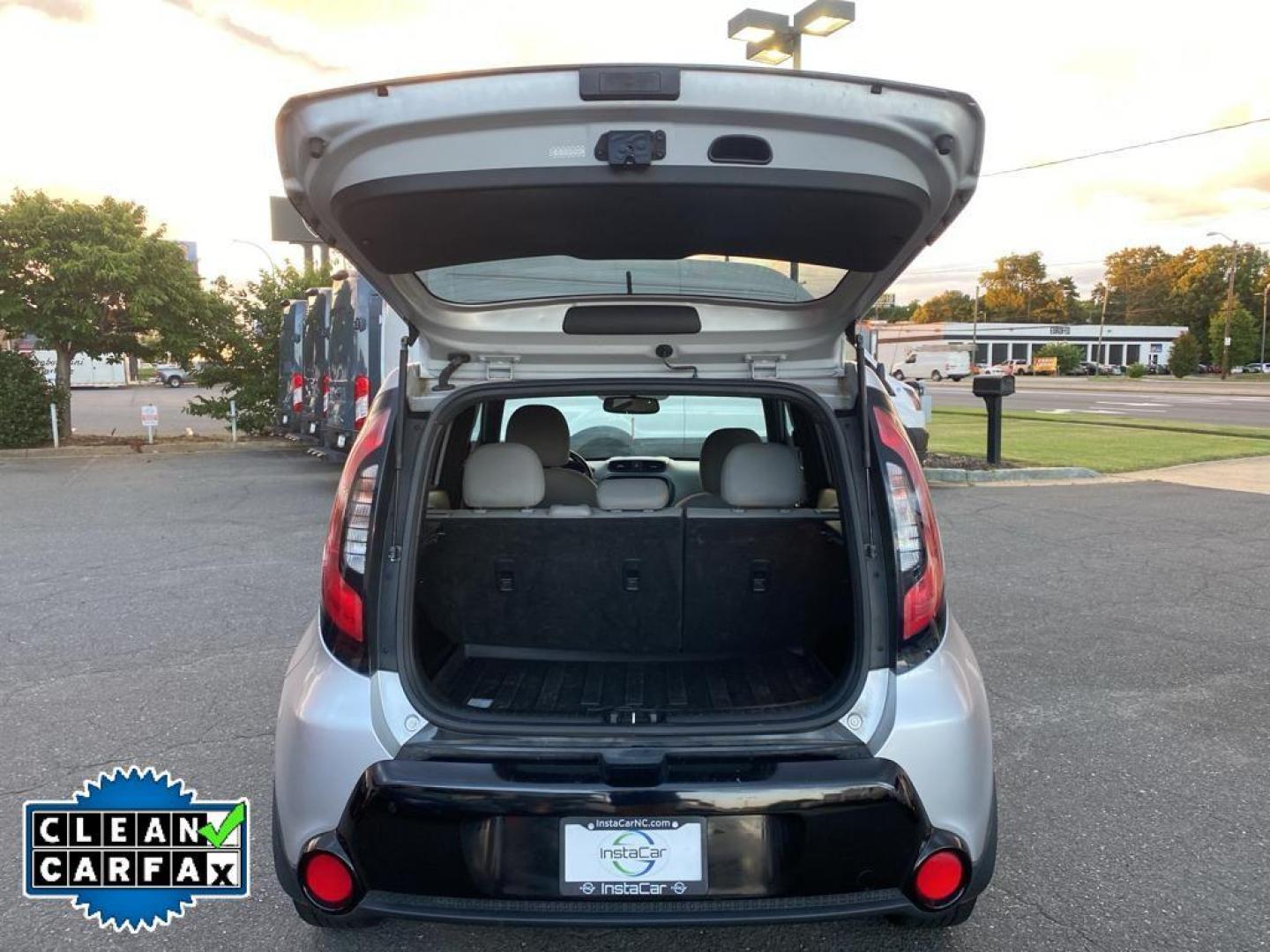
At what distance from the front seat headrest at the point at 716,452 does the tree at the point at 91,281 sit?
44.0 feet

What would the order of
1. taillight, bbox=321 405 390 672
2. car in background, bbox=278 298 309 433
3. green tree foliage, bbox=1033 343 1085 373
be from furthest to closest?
green tree foliage, bbox=1033 343 1085 373 → car in background, bbox=278 298 309 433 → taillight, bbox=321 405 390 672

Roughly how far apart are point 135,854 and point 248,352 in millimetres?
14526

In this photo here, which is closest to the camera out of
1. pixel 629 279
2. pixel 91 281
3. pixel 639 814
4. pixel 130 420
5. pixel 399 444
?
pixel 639 814

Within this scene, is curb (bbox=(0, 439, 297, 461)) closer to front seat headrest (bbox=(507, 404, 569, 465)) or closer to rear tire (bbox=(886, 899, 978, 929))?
front seat headrest (bbox=(507, 404, 569, 465))

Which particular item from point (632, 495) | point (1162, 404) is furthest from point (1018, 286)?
point (632, 495)

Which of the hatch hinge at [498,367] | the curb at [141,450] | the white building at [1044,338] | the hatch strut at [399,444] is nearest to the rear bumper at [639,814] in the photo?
the hatch strut at [399,444]

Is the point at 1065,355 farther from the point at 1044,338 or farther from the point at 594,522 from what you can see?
the point at 594,522

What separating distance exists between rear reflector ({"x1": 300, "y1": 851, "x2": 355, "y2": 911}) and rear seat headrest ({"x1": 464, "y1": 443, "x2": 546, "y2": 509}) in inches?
46.5

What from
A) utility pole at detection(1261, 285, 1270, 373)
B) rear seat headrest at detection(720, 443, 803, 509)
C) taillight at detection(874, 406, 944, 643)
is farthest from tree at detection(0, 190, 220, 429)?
utility pole at detection(1261, 285, 1270, 373)

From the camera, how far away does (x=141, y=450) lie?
1471cm

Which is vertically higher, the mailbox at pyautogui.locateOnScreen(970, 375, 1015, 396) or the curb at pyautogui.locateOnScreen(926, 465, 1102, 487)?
the mailbox at pyautogui.locateOnScreen(970, 375, 1015, 396)

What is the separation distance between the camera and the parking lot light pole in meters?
10.2

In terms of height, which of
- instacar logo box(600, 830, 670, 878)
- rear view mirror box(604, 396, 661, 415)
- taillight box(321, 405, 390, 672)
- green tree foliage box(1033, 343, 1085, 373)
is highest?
green tree foliage box(1033, 343, 1085, 373)

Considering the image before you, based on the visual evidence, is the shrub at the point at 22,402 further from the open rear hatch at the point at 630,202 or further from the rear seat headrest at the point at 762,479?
the rear seat headrest at the point at 762,479
